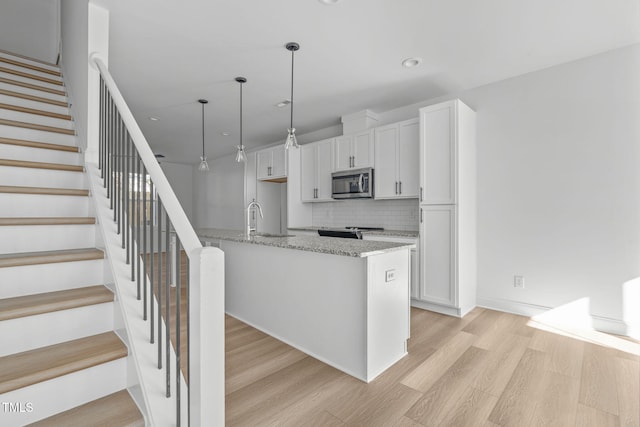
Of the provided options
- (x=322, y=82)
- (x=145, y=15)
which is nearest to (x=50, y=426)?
(x=145, y=15)

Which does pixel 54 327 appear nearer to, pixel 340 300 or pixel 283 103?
pixel 340 300

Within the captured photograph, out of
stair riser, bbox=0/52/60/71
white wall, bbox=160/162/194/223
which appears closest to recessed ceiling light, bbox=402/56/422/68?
stair riser, bbox=0/52/60/71

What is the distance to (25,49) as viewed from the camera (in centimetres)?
424

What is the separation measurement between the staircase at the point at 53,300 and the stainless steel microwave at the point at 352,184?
303 centimetres

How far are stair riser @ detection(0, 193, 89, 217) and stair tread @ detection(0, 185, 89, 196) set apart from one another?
0.09ft

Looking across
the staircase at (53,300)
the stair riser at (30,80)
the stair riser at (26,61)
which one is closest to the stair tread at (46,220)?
the staircase at (53,300)

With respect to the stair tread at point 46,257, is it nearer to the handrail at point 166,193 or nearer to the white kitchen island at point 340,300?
the handrail at point 166,193

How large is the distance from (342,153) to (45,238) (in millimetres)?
3513

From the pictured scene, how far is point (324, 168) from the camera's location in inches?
189

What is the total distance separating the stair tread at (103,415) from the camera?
46.5 inches

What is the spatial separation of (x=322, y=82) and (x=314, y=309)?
2503 mm

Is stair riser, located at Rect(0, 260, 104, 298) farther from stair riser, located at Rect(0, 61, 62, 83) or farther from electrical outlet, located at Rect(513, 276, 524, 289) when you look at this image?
electrical outlet, located at Rect(513, 276, 524, 289)

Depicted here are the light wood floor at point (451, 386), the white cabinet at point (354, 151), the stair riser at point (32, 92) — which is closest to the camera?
the light wood floor at point (451, 386)

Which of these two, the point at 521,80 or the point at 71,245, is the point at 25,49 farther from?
the point at 521,80
